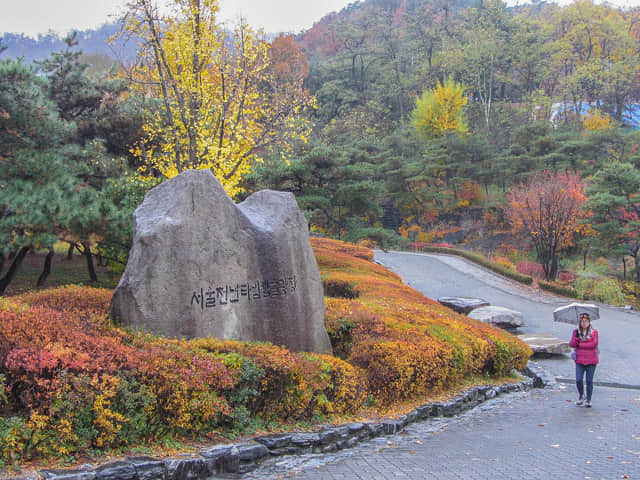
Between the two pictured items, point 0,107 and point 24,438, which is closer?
point 24,438

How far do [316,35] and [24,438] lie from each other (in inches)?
3257

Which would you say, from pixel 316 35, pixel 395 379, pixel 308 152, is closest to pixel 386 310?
pixel 395 379

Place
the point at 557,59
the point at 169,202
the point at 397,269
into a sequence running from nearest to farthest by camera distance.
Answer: the point at 169,202, the point at 397,269, the point at 557,59

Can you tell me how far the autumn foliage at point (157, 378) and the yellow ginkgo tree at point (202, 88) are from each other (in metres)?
6.12

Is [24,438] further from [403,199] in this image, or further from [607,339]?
[403,199]

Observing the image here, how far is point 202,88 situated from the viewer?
12281 millimetres

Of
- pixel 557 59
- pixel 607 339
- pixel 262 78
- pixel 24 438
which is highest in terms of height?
pixel 557 59

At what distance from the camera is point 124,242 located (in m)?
11.2

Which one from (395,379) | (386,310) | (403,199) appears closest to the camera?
(395,379)

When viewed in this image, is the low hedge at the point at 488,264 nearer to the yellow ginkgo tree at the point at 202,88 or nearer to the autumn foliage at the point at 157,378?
the yellow ginkgo tree at the point at 202,88

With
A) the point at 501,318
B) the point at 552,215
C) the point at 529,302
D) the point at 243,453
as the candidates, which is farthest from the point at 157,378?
the point at 552,215

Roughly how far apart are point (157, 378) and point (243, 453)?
3.24 feet

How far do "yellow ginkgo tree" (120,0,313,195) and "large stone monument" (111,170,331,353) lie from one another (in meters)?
5.50

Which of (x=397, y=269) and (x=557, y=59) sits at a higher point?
(x=557, y=59)
